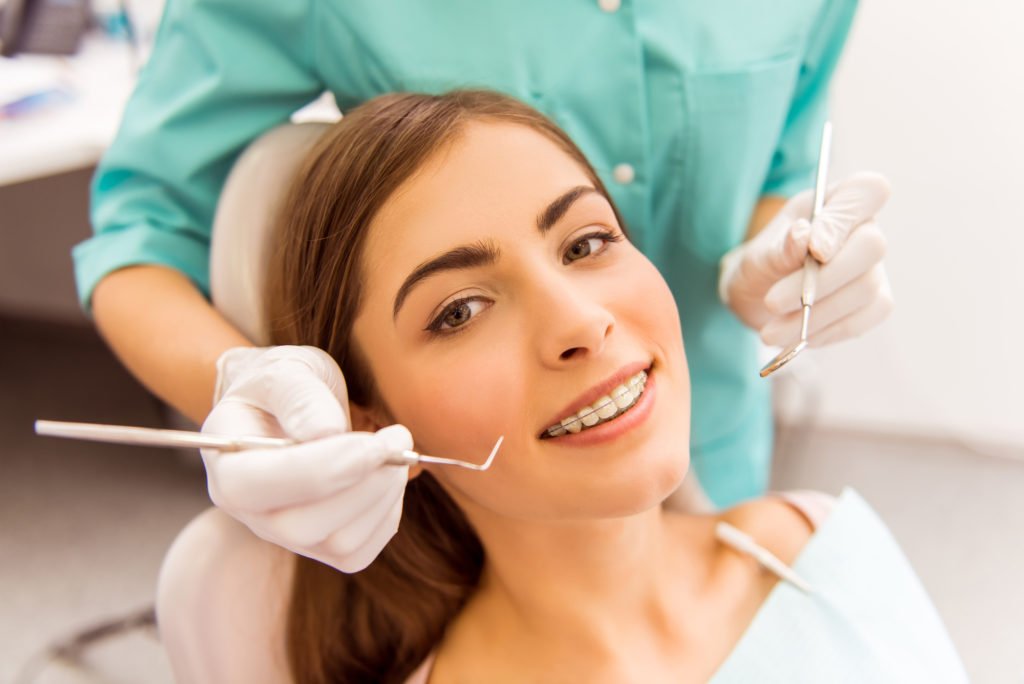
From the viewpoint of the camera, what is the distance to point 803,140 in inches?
44.5

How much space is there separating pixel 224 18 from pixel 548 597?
79 centimetres

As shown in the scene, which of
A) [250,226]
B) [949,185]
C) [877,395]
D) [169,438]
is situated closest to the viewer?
[169,438]

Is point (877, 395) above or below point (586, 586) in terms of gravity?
below

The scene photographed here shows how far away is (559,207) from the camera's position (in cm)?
79

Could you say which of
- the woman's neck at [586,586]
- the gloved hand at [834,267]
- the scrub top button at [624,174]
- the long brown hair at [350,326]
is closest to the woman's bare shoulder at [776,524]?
the woman's neck at [586,586]

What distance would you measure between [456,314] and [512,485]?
17 centimetres

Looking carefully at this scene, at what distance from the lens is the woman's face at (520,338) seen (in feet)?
2.44

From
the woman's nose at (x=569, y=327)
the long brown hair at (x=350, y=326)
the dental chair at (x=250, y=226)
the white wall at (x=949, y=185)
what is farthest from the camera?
the white wall at (x=949, y=185)

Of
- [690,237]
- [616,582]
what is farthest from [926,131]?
[616,582]

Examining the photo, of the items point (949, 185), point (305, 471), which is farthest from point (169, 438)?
point (949, 185)

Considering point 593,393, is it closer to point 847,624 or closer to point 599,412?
point 599,412

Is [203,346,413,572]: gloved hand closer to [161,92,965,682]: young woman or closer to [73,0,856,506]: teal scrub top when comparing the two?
[161,92,965,682]: young woman

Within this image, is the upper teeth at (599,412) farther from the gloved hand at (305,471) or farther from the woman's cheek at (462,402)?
the gloved hand at (305,471)

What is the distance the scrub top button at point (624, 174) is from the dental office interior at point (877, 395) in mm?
481
